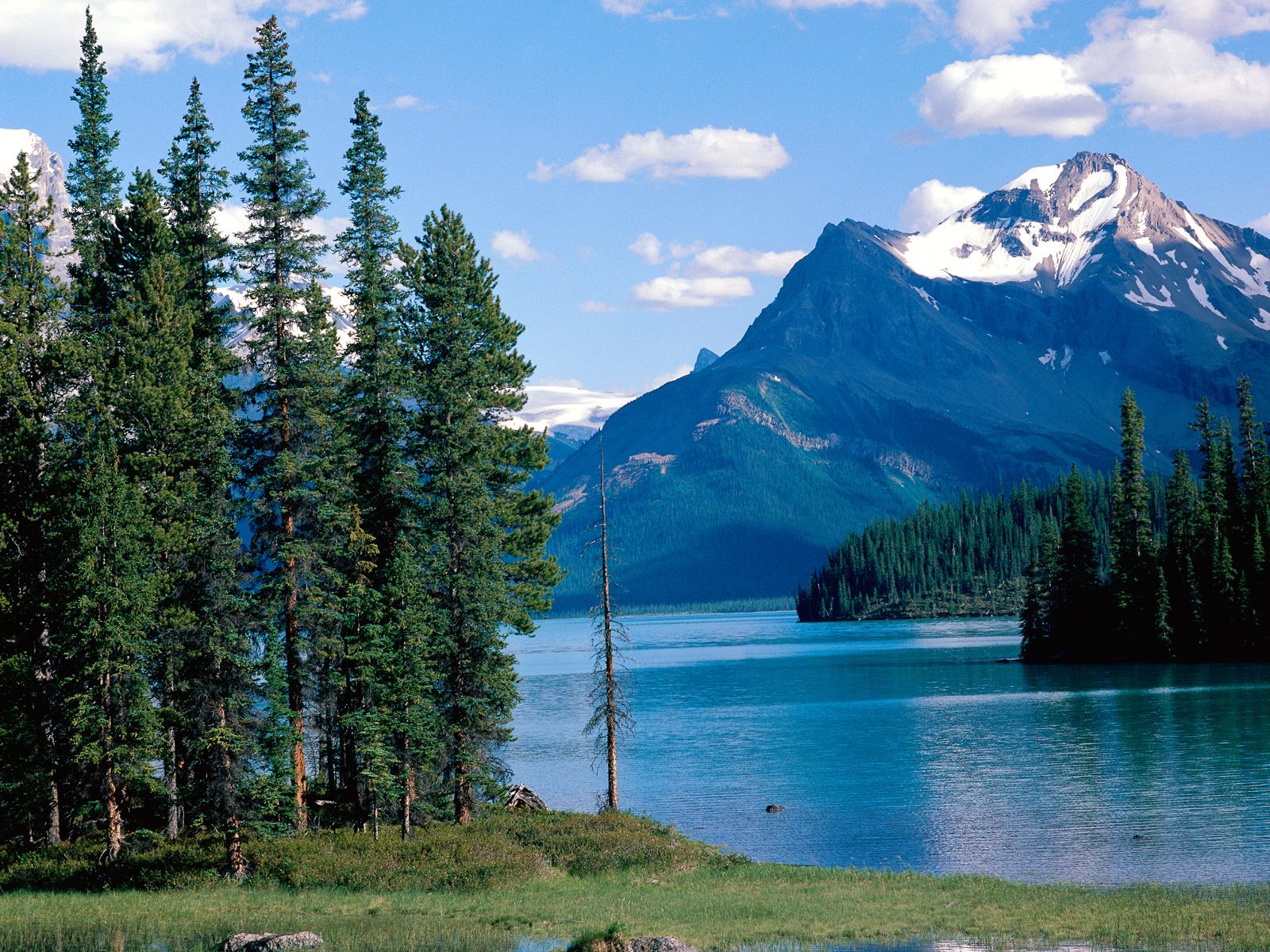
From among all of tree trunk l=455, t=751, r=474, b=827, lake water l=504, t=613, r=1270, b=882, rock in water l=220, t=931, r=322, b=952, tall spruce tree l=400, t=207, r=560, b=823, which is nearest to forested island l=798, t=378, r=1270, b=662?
lake water l=504, t=613, r=1270, b=882

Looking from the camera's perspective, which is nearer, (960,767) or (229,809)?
(229,809)

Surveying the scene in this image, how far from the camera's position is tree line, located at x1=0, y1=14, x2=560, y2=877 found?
4216 centimetres

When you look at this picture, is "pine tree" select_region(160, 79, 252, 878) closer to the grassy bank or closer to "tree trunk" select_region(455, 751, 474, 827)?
the grassy bank

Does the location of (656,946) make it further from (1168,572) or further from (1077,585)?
(1077,585)

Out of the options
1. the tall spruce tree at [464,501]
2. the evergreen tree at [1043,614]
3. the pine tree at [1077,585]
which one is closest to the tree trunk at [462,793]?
the tall spruce tree at [464,501]

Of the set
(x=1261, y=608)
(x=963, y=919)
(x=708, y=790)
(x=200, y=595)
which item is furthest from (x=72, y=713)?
(x=1261, y=608)

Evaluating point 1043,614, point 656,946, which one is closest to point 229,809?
point 656,946

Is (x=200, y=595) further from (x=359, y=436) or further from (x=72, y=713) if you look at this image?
(x=359, y=436)

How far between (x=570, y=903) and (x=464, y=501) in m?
16.4

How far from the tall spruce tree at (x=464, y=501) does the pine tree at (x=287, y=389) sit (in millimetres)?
4867

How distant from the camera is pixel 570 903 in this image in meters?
39.1

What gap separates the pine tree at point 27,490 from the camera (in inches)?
1687

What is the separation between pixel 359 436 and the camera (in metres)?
49.3

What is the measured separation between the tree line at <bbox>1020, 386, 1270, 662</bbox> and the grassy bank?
96.5 m
